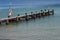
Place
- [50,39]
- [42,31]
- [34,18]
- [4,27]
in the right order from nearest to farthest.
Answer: [50,39], [42,31], [4,27], [34,18]

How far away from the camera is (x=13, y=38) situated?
33.8m

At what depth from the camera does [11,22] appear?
4812 cm

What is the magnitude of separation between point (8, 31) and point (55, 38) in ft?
28.6

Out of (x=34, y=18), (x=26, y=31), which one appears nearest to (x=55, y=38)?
(x=26, y=31)

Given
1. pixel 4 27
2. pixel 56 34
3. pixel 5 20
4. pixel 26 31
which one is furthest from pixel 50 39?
pixel 5 20

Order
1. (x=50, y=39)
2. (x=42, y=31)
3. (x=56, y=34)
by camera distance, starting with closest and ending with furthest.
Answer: (x=50, y=39), (x=56, y=34), (x=42, y=31)

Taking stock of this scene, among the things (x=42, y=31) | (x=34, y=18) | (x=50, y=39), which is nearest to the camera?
(x=50, y=39)

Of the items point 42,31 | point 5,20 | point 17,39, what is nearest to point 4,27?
point 5,20

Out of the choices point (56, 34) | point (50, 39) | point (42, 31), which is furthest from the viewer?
point (42, 31)

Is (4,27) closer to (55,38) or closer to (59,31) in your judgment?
(59,31)

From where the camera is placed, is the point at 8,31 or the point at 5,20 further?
the point at 5,20

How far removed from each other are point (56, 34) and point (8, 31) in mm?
7440

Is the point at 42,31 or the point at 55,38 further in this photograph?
the point at 42,31

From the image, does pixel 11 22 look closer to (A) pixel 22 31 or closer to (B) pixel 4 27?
(B) pixel 4 27
